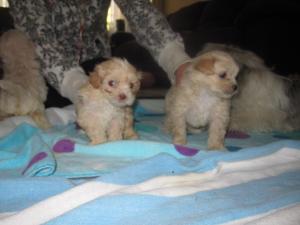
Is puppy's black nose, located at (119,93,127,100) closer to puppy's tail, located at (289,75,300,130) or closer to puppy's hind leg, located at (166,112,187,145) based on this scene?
puppy's hind leg, located at (166,112,187,145)

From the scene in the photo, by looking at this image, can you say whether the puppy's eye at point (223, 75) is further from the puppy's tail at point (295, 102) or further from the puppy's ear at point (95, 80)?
the puppy's tail at point (295, 102)

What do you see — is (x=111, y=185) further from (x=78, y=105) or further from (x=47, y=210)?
(x=78, y=105)

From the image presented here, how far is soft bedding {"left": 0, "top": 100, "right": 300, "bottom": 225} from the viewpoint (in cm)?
128

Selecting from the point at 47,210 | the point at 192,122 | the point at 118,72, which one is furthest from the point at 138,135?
the point at 47,210

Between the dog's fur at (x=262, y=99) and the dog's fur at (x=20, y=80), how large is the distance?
1.69m

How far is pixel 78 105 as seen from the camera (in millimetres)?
2354

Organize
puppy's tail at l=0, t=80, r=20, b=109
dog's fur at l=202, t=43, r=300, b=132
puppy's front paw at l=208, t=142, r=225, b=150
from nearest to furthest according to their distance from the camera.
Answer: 1. puppy's front paw at l=208, t=142, r=225, b=150
2. puppy's tail at l=0, t=80, r=20, b=109
3. dog's fur at l=202, t=43, r=300, b=132

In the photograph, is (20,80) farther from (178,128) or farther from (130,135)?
(178,128)

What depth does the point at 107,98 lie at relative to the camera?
2.25 meters

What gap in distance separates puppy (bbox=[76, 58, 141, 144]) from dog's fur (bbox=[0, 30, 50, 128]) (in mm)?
591

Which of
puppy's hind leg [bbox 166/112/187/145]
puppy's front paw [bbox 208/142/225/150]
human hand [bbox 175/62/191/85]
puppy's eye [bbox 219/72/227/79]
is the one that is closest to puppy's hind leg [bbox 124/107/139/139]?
Answer: puppy's hind leg [bbox 166/112/187/145]

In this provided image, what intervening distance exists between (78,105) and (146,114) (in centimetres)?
123

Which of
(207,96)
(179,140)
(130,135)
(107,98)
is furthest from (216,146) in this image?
(107,98)

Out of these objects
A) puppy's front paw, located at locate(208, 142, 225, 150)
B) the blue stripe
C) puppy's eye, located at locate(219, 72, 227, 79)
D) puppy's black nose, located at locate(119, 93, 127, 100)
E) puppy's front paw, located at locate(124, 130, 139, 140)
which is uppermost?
puppy's eye, located at locate(219, 72, 227, 79)
